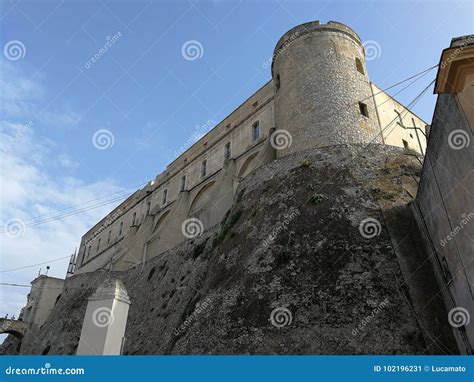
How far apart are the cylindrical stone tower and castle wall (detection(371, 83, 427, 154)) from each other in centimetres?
319

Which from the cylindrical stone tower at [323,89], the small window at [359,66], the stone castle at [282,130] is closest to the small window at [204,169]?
the stone castle at [282,130]

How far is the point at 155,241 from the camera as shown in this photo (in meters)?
29.1

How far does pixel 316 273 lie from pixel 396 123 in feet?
53.6

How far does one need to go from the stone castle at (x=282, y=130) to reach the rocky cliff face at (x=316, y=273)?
93.1 inches

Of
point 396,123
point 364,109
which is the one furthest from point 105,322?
point 396,123

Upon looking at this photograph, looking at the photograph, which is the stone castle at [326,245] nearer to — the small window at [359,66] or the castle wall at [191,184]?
the small window at [359,66]

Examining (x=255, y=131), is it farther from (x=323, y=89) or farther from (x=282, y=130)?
(x=323, y=89)

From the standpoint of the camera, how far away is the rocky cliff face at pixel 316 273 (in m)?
9.34

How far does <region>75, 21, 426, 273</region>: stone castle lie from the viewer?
17.3 metres

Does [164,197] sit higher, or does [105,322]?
[164,197]

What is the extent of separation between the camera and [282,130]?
1822 centimetres

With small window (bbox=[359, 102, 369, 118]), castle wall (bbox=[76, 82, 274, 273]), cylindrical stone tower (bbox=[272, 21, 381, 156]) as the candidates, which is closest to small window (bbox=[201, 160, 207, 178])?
castle wall (bbox=[76, 82, 274, 273])

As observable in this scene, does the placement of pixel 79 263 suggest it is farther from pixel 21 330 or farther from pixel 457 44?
pixel 457 44

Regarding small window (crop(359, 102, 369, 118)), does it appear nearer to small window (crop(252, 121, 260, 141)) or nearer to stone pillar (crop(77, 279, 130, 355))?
small window (crop(252, 121, 260, 141))
